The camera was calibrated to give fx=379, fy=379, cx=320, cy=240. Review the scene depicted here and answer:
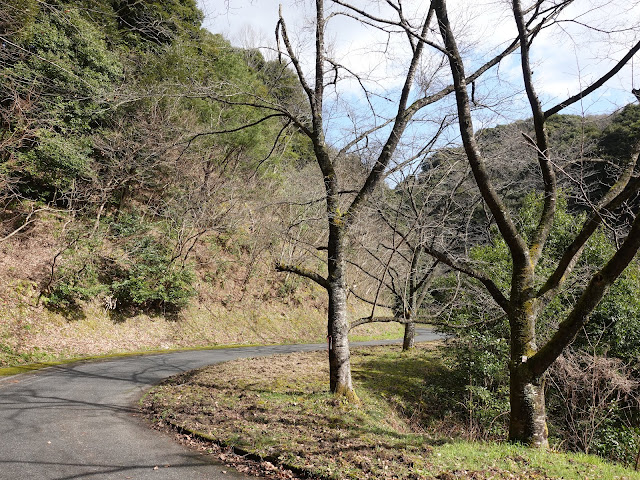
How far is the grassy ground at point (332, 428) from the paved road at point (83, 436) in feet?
1.51

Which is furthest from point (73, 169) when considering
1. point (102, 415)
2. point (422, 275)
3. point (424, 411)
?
point (424, 411)

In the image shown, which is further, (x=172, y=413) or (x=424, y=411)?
(x=424, y=411)

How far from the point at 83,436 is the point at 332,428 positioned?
10.4ft

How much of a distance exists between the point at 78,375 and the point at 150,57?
14657mm

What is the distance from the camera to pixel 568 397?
834 centimetres

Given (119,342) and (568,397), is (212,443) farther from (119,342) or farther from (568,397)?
(119,342)

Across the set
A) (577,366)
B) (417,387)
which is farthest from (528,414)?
(417,387)

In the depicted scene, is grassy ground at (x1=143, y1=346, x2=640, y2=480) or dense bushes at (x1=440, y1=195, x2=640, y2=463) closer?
grassy ground at (x1=143, y1=346, x2=640, y2=480)

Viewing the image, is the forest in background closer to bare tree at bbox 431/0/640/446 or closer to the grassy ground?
bare tree at bbox 431/0/640/446

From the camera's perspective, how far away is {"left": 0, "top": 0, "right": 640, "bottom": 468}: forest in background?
7191mm

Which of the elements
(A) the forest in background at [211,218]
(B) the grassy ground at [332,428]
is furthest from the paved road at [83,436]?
(A) the forest in background at [211,218]

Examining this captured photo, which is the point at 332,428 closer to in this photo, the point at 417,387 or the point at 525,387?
the point at 525,387

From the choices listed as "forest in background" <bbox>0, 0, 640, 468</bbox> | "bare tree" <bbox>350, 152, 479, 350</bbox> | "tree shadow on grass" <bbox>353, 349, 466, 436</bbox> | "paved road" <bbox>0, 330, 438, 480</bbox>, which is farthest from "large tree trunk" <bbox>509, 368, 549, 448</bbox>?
"paved road" <bbox>0, 330, 438, 480</bbox>

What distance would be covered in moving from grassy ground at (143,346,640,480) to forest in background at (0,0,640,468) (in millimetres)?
1596
